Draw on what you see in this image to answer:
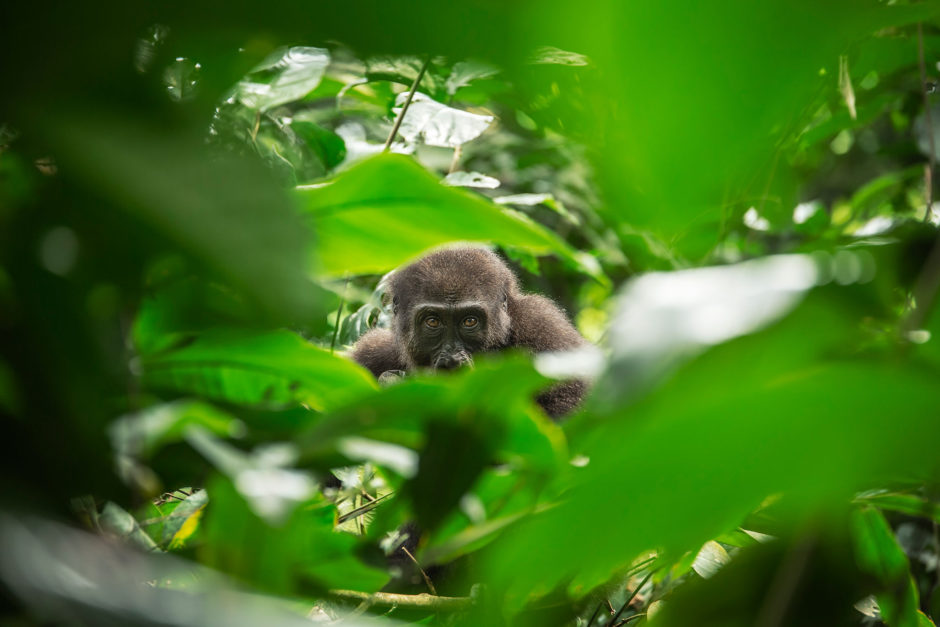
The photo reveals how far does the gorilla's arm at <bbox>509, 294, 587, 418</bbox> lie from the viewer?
2.72 m

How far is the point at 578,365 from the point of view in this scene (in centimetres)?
42

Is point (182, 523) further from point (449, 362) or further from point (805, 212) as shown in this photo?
point (805, 212)

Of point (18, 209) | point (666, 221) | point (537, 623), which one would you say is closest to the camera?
point (666, 221)

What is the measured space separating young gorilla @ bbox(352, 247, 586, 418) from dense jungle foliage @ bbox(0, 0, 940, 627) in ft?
7.99

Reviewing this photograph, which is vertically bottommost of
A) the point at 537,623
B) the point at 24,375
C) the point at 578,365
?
the point at 537,623

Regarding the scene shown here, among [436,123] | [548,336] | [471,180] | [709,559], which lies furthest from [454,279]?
[709,559]

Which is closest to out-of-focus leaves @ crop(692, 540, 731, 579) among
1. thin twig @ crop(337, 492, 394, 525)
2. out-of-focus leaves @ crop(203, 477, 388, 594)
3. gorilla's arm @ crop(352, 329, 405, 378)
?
thin twig @ crop(337, 492, 394, 525)

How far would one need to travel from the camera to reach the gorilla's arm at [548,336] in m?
2.72

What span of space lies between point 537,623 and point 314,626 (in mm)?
287

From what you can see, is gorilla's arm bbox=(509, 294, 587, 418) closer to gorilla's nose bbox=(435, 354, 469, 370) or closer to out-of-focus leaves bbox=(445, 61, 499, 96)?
gorilla's nose bbox=(435, 354, 469, 370)

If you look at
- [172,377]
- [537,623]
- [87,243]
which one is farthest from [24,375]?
[537,623]

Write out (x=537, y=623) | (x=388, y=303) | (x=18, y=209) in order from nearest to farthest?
(x=18, y=209)
(x=537, y=623)
(x=388, y=303)

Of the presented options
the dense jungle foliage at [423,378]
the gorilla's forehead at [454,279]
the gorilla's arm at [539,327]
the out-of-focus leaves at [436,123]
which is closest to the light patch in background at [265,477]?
the dense jungle foliage at [423,378]

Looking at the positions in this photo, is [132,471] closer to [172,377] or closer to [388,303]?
[172,377]
